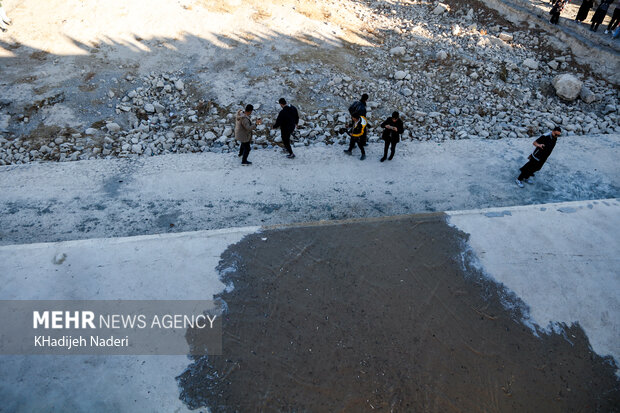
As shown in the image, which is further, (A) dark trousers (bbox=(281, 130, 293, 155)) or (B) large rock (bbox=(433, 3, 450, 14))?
(B) large rock (bbox=(433, 3, 450, 14))

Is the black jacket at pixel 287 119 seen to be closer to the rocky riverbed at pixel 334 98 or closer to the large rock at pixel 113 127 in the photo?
the rocky riverbed at pixel 334 98

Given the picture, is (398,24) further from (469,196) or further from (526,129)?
(469,196)

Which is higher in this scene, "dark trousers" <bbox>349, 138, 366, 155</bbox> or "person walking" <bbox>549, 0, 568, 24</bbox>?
"person walking" <bbox>549, 0, 568, 24</bbox>

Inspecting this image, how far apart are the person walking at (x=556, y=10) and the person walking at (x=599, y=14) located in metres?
1.01

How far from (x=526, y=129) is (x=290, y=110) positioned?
6.04 meters

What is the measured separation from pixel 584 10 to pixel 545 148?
30.8 ft

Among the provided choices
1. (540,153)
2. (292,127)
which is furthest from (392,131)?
(540,153)

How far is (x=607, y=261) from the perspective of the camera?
4.70m

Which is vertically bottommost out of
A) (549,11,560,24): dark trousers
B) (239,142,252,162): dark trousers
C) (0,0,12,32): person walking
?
(239,142,252,162): dark trousers

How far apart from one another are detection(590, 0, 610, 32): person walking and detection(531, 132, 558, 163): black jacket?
8330 millimetres

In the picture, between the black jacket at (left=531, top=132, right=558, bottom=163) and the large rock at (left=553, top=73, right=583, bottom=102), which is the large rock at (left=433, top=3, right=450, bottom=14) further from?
the black jacket at (left=531, top=132, right=558, bottom=163)

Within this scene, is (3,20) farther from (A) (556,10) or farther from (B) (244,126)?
(A) (556,10)

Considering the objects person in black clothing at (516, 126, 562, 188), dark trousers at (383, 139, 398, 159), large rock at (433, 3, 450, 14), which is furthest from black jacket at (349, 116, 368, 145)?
large rock at (433, 3, 450, 14)

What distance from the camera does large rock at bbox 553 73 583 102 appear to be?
9344mm
